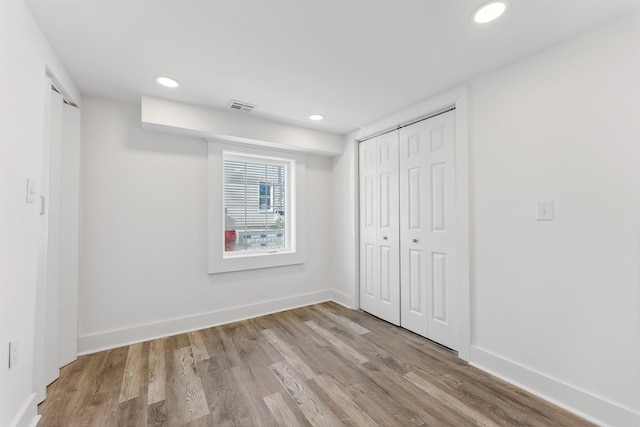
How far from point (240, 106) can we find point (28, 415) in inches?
105

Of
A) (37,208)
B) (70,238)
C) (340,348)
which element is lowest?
(340,348)

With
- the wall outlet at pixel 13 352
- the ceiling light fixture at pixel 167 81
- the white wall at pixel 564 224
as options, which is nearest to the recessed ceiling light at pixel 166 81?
the ceiling light fixture at pixel 167 81

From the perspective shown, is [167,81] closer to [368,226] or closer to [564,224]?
[368,226]

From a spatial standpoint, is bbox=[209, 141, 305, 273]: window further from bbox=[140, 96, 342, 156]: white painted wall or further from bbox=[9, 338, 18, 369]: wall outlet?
bbox=[9, 338, 18, 369]: wall outlet

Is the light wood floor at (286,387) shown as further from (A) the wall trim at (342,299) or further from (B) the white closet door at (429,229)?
(A) the wall trim at (342,299)

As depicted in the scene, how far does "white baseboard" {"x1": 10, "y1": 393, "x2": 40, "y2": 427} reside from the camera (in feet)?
4.52

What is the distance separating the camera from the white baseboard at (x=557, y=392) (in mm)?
1473

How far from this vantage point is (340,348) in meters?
Result: 2.42

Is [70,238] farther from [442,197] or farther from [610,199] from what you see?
[610,199]

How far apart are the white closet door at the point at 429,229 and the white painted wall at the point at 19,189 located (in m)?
2.86

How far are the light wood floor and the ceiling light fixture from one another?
2352 millimetres

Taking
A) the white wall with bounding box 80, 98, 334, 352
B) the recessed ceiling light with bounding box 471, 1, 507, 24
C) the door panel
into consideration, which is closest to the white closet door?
the door panel

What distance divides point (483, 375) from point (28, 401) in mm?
2956

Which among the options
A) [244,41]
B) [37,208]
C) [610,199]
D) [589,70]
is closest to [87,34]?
[244,41]
